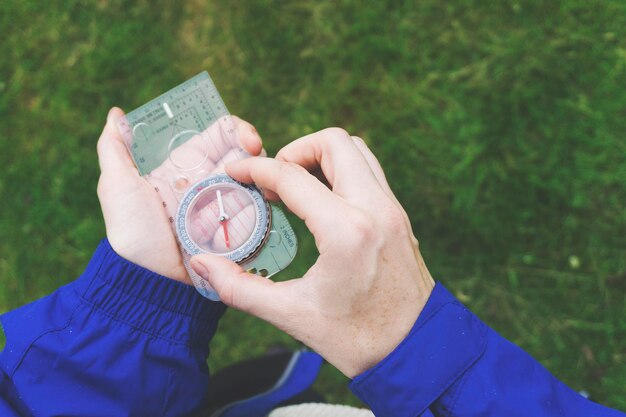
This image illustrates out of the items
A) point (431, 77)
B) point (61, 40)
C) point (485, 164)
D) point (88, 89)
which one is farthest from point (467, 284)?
point (61, 40)

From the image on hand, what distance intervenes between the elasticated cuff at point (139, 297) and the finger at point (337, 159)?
54 centimetres

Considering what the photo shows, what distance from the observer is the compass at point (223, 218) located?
169cm

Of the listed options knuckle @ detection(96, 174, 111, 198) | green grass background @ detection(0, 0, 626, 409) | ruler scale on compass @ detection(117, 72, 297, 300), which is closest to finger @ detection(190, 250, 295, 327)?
ruler scale on compass @ detection(117, 72, 297, 300)

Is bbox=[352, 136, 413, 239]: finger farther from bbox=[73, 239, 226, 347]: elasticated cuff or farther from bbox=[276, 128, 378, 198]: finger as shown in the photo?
bbox=[73, 239, 226, 347]: elasticated cuff

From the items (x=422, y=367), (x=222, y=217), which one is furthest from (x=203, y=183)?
(x=422, y=367)

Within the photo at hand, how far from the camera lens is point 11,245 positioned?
8.88 feet

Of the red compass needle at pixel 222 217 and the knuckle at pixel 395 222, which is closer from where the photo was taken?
the knuckle at pixel 395 222

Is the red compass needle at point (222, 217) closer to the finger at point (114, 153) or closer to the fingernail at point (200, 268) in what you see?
the fingernail at point (200, 268)

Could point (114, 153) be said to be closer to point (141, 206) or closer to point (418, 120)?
point (141, 206)

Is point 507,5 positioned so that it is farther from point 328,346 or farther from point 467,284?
point 328,346

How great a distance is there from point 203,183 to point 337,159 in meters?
0.52

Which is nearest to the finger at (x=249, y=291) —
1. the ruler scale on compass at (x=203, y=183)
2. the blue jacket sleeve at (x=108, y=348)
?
the ruler scale on compass at (x=203, y=183)

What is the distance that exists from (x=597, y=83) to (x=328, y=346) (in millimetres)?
2011

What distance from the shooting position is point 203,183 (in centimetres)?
177
